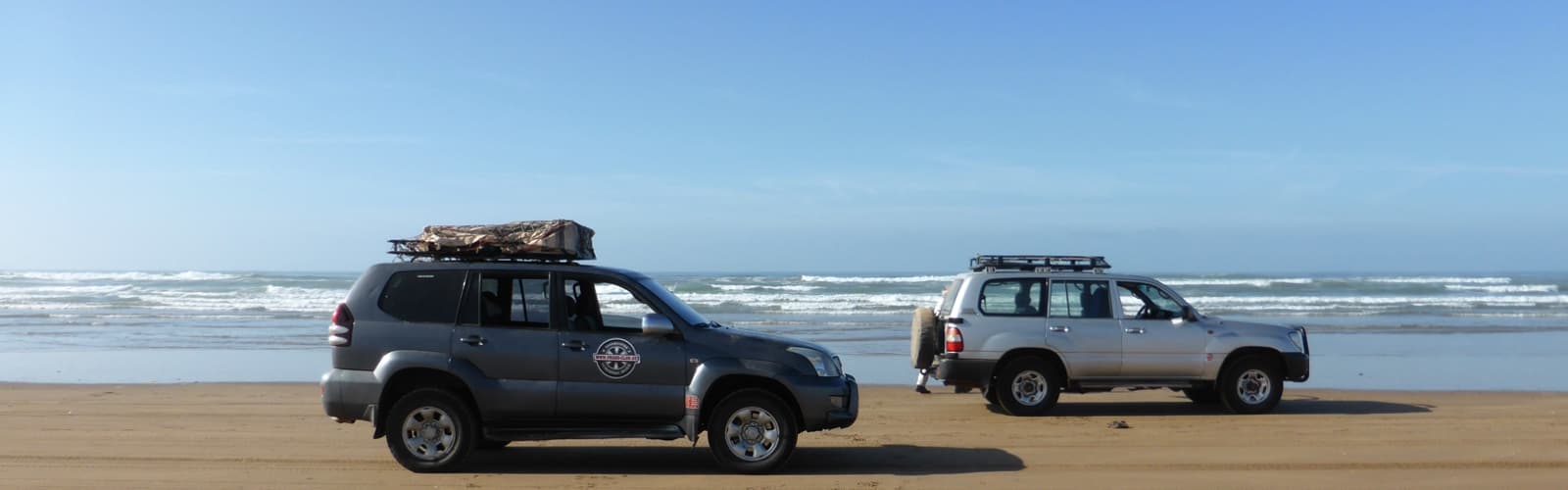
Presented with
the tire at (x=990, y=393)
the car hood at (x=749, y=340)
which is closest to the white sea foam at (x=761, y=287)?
the tire at (x=990, y=393)

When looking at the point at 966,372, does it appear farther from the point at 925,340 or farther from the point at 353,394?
the point at 353,394

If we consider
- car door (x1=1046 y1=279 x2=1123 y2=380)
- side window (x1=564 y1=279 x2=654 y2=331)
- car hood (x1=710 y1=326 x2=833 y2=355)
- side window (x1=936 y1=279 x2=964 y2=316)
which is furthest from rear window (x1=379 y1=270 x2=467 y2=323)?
car door (x1=1046 y1=279 x2=1123 y2=380)

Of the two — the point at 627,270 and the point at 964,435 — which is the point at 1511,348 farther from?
the point at 627,270

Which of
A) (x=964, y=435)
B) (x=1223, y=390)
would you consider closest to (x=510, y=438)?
(x=964, y=435)

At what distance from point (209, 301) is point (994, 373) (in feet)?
123

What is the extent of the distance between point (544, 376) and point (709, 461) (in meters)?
1.54

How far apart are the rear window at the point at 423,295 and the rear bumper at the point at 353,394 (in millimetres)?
477

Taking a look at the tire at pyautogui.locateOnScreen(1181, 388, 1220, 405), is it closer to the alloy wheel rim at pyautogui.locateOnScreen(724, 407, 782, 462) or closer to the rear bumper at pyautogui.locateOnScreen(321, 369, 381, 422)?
the alloy wheel rim at pyautogui.locateOnScreen(724, 407, 782, 462)

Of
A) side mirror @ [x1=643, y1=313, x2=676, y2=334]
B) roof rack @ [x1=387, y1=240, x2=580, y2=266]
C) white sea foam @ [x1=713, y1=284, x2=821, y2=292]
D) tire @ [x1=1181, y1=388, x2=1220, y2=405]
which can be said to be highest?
roof rack @ [x1=387, y1=240, x2=580, y2=266]

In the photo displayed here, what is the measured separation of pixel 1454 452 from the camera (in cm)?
928

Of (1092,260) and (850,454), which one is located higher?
(1092,260)

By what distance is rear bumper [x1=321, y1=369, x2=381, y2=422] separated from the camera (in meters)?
8.13

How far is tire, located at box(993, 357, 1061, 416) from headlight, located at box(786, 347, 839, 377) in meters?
4.05

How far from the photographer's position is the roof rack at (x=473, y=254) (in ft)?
28.0
